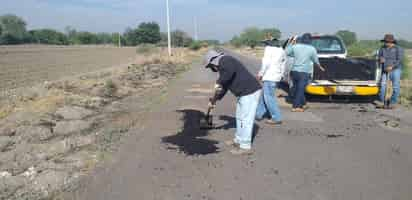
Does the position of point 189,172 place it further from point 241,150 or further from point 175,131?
point 175,131

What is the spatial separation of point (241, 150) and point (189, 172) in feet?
3.67

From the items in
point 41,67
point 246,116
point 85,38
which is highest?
point 85,38

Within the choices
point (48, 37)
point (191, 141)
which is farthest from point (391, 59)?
point (48, 37)

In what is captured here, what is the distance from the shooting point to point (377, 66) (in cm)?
914

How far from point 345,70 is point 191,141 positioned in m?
5.53

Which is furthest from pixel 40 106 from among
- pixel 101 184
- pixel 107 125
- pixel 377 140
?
pixel 377 140

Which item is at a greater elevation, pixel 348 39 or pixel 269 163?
pixel 348 39

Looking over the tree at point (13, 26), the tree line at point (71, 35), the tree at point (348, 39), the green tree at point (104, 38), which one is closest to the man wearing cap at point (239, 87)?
the tree at point (348, 39)

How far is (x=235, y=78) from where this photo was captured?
17.0 ft

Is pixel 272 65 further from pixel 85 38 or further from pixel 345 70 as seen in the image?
pixel 85 38

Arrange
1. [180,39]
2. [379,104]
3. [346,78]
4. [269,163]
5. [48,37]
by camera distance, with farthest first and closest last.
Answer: [48,37] → [180,39] → [346,78] → [379,104] → [269,163]

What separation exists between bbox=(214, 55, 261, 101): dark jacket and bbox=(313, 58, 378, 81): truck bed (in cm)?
472

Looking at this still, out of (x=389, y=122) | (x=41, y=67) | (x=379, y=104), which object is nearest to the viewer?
(x=389, y=122)

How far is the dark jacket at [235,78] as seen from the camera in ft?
16.4
